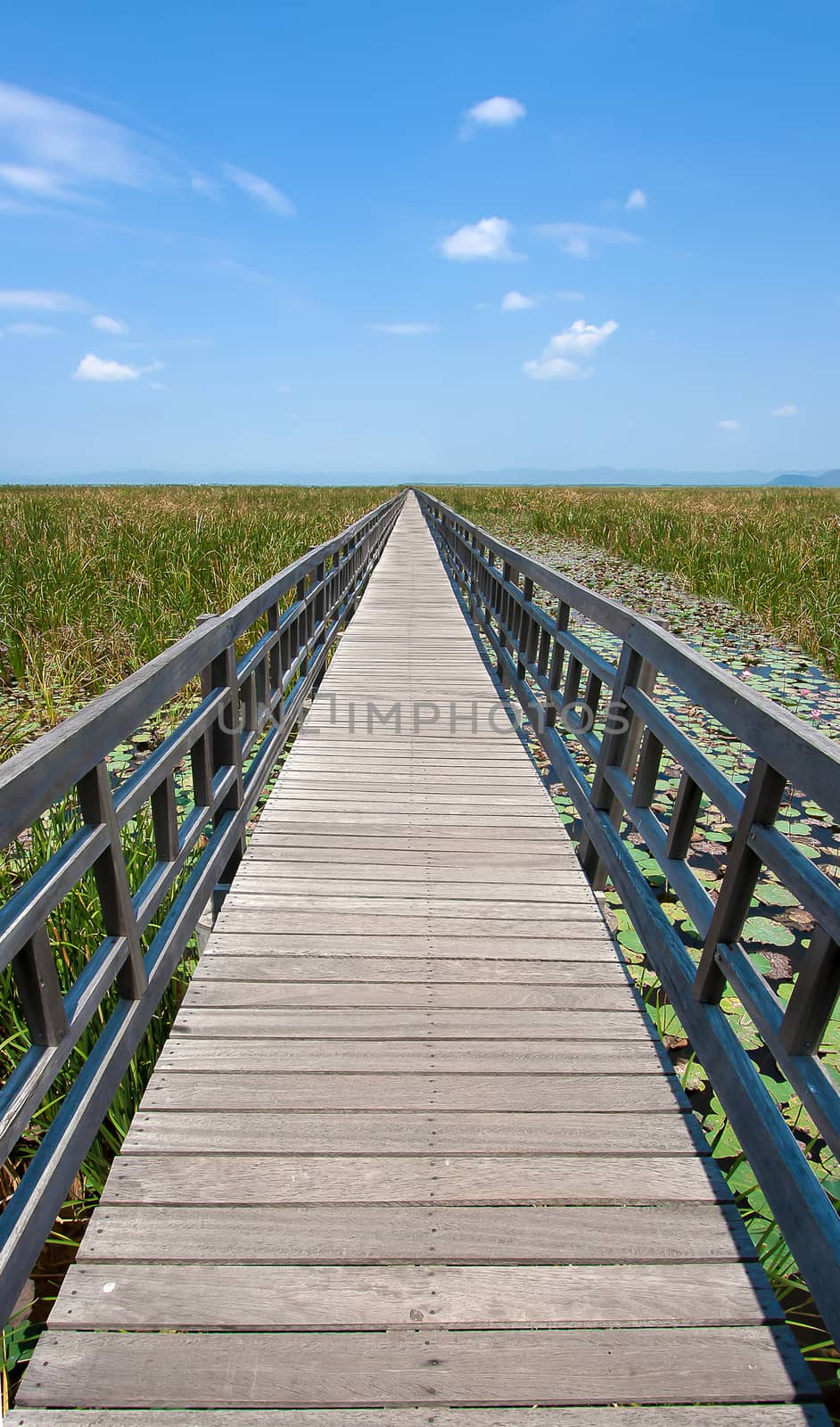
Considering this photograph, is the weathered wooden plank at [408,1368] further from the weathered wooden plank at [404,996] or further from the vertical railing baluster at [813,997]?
the weathered wooden plank at [404,996]

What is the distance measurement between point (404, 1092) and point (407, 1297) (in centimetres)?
52

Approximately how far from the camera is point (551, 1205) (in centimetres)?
165

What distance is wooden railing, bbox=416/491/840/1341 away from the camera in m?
1.41

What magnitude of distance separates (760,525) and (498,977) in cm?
1349

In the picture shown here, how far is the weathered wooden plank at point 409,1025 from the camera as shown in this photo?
2.16 m

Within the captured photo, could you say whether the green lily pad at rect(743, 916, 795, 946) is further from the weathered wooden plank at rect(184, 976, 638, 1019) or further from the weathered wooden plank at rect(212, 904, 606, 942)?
the weathered wooden plank at rect(184, 976, 638, 1019)

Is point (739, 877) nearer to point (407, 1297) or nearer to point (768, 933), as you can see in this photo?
point (407, 1297)

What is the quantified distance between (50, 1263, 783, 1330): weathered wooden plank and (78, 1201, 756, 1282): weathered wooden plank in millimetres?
→ 21

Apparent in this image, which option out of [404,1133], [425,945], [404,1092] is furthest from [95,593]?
[404,1133]

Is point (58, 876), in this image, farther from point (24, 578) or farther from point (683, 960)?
point (24, 578)

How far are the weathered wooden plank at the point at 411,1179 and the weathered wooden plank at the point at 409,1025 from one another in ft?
1.35

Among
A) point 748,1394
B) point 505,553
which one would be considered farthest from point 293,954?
point 505,553

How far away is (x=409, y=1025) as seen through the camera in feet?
7.22

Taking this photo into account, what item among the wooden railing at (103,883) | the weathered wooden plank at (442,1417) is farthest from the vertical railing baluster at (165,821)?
the weathered wooden plank at (442,1417)
